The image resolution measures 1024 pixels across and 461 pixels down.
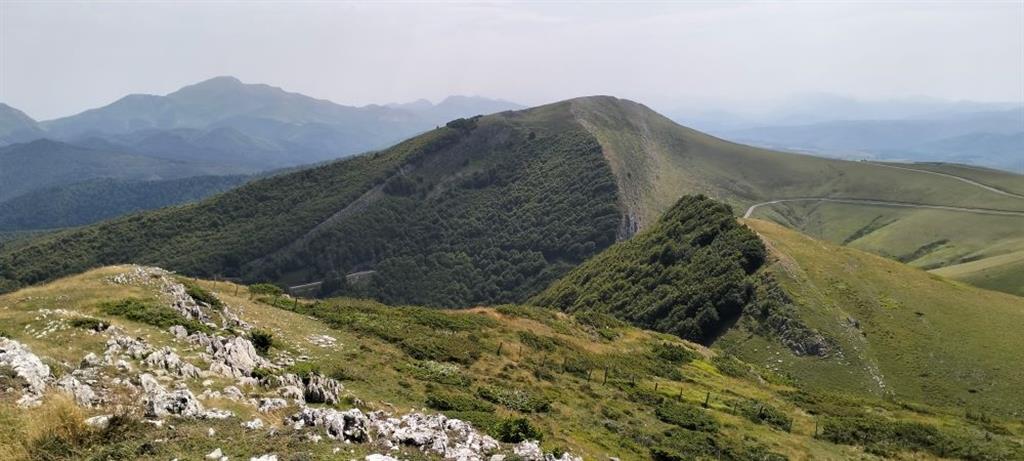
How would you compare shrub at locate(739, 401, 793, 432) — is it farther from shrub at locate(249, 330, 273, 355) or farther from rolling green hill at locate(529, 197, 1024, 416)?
shrub at locate(249, 330, 273, 355)

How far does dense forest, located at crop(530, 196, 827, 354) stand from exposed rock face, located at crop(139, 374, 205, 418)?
69.0 m

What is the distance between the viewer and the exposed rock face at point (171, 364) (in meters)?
20.7

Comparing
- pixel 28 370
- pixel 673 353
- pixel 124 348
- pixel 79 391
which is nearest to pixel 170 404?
pixel 79 391

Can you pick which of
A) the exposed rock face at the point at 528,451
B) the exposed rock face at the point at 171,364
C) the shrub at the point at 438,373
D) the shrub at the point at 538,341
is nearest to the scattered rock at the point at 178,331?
the exposed rock face at the point at 171,364

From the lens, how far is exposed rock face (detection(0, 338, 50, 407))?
15.3 meters

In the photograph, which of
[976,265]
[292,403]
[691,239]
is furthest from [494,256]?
[292,403]

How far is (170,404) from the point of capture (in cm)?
1673

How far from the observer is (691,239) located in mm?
98000

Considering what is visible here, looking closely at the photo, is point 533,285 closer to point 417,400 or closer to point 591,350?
point 591,350

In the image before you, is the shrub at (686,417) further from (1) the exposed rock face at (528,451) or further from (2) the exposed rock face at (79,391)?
(2) the exposed rock face at (79,391)

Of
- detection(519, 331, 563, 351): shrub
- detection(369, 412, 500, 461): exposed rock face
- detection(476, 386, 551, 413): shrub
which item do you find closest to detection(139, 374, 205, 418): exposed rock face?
detection(369, 412, 500, 461): exposed rock face

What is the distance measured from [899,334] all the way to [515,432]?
66135 millimetres

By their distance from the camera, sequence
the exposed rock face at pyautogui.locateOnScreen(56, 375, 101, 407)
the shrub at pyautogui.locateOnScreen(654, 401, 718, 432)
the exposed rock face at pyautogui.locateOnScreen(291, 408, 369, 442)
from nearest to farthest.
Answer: the exposed rock face at pyautogui.locateOnScreen(56, 375, 101, 407) < the exposed rock face at pyautogui.locateOnScreen(291, 408, 369, 442) < the shrub at pyautogui.locateOnScreen(654, 401, 718, 432)

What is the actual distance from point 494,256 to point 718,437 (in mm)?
166015
